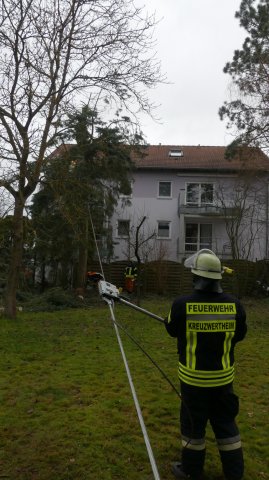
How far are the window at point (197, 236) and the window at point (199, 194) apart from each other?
1.76 metres

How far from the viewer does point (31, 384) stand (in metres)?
6.91

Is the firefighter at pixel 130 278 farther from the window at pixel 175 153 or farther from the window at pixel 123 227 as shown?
the window at pixel 175 153

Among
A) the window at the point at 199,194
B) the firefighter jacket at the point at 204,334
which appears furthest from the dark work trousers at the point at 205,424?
the window at the point at 199,194

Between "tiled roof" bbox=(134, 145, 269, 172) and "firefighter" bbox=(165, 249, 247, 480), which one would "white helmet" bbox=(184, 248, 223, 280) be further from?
"tiled roof" bbox=(134, 145, 269, 172)

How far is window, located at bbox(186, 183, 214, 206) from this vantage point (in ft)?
110

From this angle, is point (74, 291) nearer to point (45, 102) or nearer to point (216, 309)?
point (45, 102)

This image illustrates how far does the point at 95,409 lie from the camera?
5758mm

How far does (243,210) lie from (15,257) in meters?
15.1

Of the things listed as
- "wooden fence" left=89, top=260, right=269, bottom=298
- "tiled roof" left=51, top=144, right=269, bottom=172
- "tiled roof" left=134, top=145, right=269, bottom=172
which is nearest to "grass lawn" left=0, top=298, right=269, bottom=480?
"wooden fence" left=89, top=260, right=269, bottom=298

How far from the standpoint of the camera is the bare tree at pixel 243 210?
2456 cm

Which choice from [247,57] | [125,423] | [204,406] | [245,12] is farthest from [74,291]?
[204,406]

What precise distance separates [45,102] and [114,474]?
10.2 meters

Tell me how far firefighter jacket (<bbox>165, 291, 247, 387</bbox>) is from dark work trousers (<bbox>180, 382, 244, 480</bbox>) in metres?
0.11

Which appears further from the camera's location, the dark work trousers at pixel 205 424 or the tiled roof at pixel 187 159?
the tiled roof at pixel 187 159
